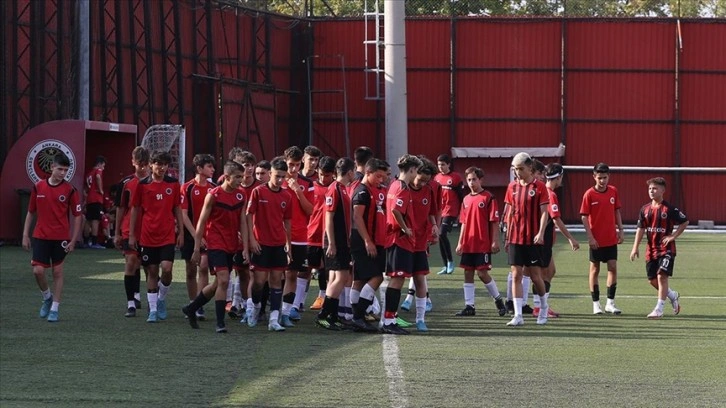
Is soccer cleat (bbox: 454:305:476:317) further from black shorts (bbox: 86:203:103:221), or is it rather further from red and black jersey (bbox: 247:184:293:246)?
black shorts (bbox: 86:203:103:221)

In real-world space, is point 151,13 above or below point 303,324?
above

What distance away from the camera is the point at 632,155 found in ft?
148

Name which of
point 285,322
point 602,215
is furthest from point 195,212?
point 602,215

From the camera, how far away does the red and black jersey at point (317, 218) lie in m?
15.2

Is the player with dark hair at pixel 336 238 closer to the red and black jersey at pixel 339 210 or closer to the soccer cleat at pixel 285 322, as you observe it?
the red and black jersey at pixel 339 210

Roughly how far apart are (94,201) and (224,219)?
14548 mm

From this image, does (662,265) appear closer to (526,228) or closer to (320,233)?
(526,228)

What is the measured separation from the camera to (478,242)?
16.6m

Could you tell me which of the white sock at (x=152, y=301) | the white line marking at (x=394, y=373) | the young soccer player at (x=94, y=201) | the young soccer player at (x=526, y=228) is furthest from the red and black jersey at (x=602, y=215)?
the young soccer player at (x=94, y=201)

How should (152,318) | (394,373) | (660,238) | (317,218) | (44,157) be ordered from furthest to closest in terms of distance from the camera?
1. (44,157)
2. (660,238)
3. (317,218)
4. (152,318)
5. (394,373)

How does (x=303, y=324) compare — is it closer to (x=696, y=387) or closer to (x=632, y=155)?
(x=696, y=387)

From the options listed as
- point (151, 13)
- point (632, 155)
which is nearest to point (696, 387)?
point (151, 13)

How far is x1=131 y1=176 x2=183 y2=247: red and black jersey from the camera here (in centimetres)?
1530

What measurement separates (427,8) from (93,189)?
73.7ft
